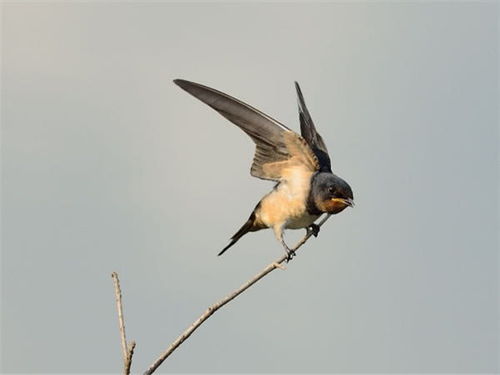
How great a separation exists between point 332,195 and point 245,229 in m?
1.65

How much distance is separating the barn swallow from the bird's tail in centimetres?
3

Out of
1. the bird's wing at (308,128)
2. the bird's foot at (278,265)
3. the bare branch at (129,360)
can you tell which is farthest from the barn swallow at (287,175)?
the bare branch at (129,360)

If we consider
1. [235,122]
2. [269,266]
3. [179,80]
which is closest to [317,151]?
[235,122]

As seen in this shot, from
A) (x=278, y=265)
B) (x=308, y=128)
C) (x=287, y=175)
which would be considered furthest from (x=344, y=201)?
(x=278, y=265)

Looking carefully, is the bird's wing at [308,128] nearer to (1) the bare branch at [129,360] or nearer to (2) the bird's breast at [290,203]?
(2) the bird's breast at [290,203]

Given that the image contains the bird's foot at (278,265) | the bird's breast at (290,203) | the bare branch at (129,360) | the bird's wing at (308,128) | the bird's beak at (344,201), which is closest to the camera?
the bare branch at (129,360)

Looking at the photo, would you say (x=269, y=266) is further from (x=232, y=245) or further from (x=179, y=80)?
(x=232, y=245)

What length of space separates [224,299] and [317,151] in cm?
429

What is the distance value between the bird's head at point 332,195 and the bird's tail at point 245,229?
47.4 inches

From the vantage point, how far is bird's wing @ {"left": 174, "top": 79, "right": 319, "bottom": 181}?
6.91 meters

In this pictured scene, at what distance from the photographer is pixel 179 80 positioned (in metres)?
6.16

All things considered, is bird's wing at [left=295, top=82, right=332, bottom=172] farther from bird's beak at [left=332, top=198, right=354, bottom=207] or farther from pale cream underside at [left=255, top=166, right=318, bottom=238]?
bird's beak at [left=332, top=198, right=354, bottom=207]

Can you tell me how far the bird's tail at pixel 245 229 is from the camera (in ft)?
26.7

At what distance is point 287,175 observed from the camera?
7625 millimetres
